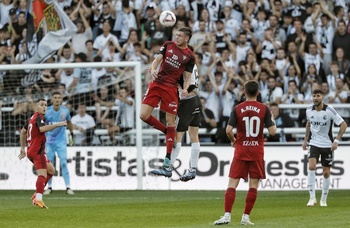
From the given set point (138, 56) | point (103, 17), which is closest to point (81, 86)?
point (138, 56)

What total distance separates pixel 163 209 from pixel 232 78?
8816 millimetres

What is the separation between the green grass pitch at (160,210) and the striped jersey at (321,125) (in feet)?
4.27

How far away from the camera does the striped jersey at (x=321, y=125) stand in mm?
20312

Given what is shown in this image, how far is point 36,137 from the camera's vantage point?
63.8 ft

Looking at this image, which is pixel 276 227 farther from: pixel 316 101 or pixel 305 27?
pixel 305 27

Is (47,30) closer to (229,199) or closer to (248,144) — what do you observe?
(248,144)

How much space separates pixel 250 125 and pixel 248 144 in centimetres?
29

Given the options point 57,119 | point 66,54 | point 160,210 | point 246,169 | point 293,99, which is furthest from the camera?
point 66,54

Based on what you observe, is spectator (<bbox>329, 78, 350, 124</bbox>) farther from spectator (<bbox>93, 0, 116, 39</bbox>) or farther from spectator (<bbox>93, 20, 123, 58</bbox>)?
spectator (<bbox>93, 0, 116, 39</bbox>)

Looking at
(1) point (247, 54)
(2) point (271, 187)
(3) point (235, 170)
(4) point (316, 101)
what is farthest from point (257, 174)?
(1) point (247, 54)

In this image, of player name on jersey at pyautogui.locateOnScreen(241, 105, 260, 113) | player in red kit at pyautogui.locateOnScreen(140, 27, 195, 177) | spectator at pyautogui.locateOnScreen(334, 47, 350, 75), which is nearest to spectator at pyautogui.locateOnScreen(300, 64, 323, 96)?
spectator at pyautogui.locateOnScreen(334, 47, 350, 75)

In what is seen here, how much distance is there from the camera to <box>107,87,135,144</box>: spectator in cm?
2627

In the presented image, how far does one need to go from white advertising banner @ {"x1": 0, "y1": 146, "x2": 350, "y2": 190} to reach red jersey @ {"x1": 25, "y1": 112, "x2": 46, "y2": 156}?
6601 mm

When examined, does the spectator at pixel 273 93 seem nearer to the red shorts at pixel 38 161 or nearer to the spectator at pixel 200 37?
the spectator at pixel 200 37
